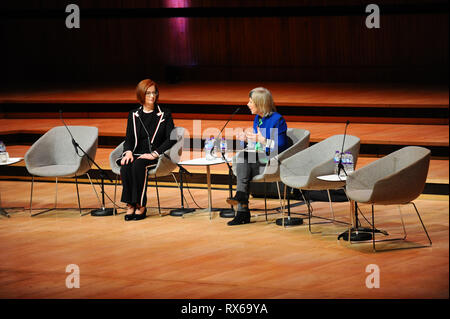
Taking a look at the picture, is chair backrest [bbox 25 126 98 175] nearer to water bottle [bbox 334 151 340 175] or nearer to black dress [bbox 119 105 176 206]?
black dress [bbox 119 105 176 206]

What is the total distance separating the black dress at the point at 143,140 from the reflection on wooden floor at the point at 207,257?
26cm

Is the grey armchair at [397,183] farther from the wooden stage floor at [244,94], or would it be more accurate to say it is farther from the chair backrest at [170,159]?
the wooden stage floor at [244,94]

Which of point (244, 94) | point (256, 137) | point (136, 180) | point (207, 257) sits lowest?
point (207, 257)

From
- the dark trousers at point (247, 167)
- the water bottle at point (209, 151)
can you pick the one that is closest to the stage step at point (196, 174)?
the water bottle at point (209, 151)

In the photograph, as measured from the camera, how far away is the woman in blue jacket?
5.32 m

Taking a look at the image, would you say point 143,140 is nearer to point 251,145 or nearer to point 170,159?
point 170,159

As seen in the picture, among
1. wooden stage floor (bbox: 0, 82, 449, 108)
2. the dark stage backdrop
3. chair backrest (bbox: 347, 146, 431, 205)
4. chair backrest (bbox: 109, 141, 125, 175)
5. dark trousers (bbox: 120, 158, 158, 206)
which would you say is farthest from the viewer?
the dark stage backdrop

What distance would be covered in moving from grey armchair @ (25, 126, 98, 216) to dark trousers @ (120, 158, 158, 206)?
0.44m

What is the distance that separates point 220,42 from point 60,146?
4982mm

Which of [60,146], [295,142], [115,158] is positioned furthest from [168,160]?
[60,146]

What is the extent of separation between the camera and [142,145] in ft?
18.8

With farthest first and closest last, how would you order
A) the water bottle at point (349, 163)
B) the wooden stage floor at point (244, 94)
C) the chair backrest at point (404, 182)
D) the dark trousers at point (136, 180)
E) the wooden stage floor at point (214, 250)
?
1. the wooden stage floor at point (244, 94)
2. the dark trousers at point (136, 180)
3. the water bottle at point (349, 163)
4. the chair backrest at point (404, 182)
5. the wooden stage floor at point (214, 250)

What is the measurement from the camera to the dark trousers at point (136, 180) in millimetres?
5566

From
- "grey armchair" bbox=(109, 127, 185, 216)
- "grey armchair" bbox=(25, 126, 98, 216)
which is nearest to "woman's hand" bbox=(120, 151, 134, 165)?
"grey armchair" bbox=(109, 127, 185, 216)
